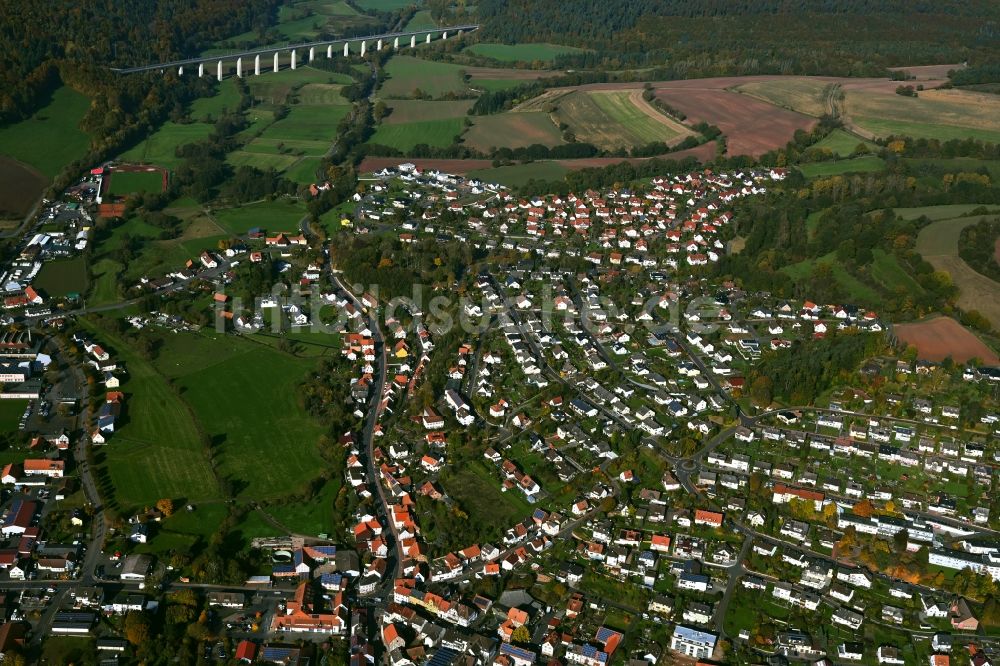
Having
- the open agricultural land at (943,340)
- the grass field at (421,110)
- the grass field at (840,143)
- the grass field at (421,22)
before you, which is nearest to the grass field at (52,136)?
the grass field at (421,110)

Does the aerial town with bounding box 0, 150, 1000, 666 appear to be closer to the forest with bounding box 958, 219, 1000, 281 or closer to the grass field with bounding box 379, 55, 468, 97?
the forest with bounding box 958, 219, 1000, 281

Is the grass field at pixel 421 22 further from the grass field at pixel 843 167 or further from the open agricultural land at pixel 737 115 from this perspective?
the grass field at pixel 843 167

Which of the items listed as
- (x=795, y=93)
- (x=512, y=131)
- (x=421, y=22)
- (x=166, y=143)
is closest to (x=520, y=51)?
(x=421, y=22)

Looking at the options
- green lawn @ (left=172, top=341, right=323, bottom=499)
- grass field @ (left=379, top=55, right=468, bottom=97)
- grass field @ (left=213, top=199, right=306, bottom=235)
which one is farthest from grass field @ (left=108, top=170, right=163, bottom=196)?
grass field @ (left=379, top=55, right=468, bottom=97)

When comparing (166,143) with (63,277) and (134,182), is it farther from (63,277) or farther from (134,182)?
(63,277)

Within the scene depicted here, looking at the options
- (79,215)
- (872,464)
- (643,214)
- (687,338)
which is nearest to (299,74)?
(79,215)

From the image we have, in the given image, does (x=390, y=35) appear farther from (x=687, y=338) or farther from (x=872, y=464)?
(x=872, y=464)
